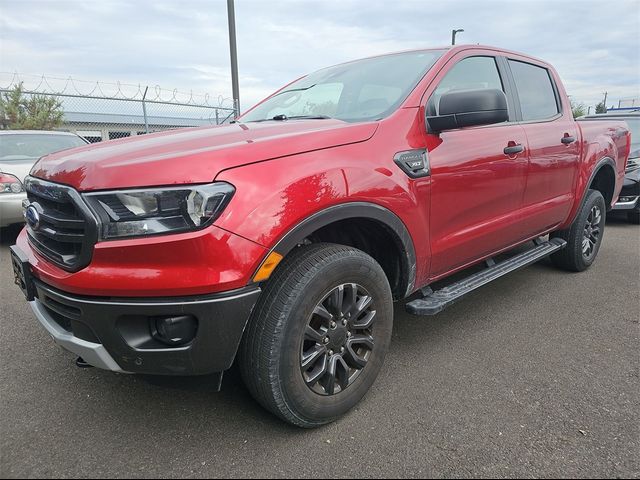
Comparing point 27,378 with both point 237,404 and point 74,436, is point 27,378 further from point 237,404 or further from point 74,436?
point 237,404

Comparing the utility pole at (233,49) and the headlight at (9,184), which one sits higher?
the utility pole at (233,49)

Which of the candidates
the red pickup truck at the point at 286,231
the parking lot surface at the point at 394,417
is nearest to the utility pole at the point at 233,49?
the red pickup truck at the point at 286,231

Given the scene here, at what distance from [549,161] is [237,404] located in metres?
2.83

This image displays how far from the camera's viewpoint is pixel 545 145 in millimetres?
3365

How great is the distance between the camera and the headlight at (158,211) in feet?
5.44

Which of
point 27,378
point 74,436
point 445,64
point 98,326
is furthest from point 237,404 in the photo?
point 445,64

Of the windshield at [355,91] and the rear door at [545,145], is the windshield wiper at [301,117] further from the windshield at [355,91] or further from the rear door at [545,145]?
the rear door at [545,145]

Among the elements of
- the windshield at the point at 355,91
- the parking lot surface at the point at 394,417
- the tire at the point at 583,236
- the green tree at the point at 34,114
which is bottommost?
the parking lot surface at the point at 394,417

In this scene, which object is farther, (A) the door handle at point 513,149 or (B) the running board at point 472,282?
(A) the door handle at point 513,149

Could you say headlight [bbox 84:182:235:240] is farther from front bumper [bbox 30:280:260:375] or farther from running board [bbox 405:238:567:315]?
running board [bbox 405:238:567:315]

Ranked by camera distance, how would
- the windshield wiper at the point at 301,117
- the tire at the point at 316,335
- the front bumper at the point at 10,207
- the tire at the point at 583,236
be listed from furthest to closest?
the front bumper at the point at 10,207, the tire at the point at 583,236, the windshield wiper at the point at 301,117, the tire at the point at 316,335

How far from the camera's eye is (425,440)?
2000 millimetres

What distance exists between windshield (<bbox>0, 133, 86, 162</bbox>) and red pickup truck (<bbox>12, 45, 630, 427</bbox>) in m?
4.17

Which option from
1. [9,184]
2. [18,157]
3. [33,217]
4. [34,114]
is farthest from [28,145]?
[34,114]
